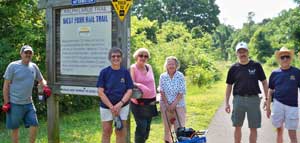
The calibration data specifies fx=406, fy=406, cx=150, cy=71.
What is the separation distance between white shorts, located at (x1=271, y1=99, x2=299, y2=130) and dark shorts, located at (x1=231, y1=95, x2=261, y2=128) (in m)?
0.38

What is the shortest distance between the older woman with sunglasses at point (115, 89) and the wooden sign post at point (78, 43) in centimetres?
42

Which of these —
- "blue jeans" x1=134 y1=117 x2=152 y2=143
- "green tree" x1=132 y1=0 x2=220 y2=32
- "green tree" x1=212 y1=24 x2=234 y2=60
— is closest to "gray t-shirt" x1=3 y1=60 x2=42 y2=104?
"blue jeans" x1=134 y1=117 x2=152 y2=143

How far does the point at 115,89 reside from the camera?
5.68m

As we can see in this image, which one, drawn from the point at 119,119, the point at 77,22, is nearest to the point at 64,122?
the point at 77,22

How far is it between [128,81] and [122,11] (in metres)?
1.09

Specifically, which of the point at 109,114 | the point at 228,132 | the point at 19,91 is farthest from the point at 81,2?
the point at 228,132

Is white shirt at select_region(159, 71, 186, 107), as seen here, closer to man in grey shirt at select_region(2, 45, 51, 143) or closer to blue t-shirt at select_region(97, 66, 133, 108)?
blue t-shirt at select_region(97, 66, 133, 108)

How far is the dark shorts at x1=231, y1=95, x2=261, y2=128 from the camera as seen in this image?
6.33 metres

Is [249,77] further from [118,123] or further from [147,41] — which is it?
[147,41]

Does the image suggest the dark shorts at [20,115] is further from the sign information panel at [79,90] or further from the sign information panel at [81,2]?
the sign information panel at [81,2]

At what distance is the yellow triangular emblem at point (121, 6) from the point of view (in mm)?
6008

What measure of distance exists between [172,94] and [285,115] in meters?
1.84

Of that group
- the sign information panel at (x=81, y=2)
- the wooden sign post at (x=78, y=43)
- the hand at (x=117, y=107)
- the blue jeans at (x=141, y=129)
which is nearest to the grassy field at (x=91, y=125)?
the wooden sign post at (x=78, y=43)

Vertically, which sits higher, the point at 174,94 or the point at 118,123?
the point at 174,94
